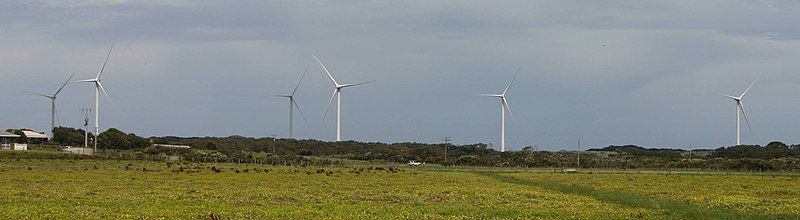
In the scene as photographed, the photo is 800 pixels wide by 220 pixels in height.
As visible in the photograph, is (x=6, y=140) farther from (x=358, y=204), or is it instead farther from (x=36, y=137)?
(x=358, y=204)

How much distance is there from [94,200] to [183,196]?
15.1ft

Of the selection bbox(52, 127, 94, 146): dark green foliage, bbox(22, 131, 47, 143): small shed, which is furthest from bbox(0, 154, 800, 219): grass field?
bbox(52, 127, 94, 146): dark green foliage

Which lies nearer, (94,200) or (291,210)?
(291,210)

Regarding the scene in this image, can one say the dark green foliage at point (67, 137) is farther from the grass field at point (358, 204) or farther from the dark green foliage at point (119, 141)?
the grass field at point (358, 204)

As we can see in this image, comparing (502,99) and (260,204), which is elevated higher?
(502,99)

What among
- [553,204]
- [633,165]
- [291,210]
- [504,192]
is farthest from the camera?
[633,165]

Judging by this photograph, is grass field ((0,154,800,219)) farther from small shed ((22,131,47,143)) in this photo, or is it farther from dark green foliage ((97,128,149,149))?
small shed ((22,131,47,143))

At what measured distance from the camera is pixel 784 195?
54.7 meters

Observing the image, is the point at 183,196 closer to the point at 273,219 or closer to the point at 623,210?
the point at 273,219

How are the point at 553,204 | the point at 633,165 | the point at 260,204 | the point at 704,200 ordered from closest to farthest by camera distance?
the point at 260,204
the point at 553,204
the point at 704,200
the point at 633,165

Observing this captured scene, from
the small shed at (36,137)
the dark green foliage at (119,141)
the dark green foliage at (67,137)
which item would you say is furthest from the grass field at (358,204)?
the dark green foliage at (67,137)

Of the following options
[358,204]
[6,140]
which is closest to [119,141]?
[6,140]

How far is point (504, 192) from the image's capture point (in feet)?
172

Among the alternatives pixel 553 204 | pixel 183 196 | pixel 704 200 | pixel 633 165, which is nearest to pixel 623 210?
pixel 553 204
